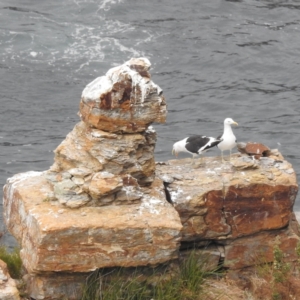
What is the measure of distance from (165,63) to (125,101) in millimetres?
15486

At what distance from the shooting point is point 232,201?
39.3 ft

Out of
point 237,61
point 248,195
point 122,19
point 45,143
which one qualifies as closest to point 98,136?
point 248,195

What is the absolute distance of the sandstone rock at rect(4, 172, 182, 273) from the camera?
416 inches

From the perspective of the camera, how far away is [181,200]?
→ 38.8 feet

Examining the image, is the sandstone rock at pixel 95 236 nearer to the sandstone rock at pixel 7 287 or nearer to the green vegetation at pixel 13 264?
the sandstone rock at pixel 7 287

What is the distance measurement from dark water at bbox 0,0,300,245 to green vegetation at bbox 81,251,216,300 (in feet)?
31.8

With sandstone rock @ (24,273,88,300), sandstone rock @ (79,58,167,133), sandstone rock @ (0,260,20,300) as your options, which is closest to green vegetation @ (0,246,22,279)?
sandstone rock @ (0,260,20,300)

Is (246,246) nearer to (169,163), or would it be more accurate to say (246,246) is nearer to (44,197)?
(169,163)

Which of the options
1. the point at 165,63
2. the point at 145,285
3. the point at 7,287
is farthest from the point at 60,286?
the point at 165,63

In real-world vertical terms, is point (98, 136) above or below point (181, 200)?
above

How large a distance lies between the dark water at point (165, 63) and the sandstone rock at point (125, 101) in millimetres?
9369

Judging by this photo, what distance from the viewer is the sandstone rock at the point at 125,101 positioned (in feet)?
36.9

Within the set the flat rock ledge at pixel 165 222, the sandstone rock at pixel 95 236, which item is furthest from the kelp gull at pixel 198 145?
the sandstone rock at pixel 95 236

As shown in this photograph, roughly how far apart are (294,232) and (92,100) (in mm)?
3602
